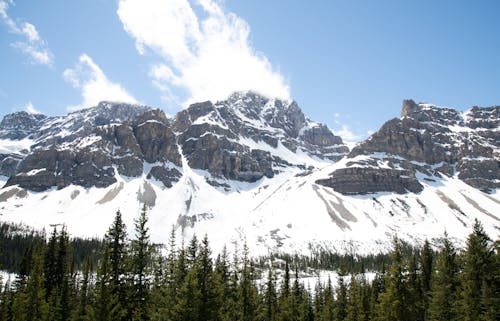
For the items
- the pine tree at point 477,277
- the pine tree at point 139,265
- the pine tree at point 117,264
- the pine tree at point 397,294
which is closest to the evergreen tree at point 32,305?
the pine tree at point 117,264

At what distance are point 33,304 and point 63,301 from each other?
17.7ft

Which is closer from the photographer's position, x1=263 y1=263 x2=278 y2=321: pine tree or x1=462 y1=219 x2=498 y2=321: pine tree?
x1=462 y1=219 x2=498 y2=321: pine tree

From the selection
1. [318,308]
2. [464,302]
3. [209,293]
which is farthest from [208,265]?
[318,308]

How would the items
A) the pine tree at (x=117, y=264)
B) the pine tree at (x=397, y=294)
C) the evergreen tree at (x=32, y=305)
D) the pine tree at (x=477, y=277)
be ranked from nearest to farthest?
the pine tree at (x=117, y=264)
the pine tree at (x=477, y=277)
the pine tree at (x=397, y=294)
the evergreen tree at (x=32, y=305)

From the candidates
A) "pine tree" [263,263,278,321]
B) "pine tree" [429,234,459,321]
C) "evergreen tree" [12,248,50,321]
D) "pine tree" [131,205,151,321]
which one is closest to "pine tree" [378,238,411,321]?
"pine tree" [429,234,459,321]

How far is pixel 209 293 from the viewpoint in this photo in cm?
3331

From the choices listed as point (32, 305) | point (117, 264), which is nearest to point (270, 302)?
point (32, 305)

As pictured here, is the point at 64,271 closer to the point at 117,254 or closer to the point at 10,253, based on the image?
the point at 117,254

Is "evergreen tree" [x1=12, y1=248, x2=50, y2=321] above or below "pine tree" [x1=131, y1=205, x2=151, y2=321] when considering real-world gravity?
below

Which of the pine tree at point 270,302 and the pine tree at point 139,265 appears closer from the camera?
the pine tree at point 139,265

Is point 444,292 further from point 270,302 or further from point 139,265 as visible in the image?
point 139,265

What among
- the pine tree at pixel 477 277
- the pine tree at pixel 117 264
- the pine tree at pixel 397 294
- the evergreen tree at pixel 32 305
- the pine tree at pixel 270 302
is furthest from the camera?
the pine tree at pixel 270 302

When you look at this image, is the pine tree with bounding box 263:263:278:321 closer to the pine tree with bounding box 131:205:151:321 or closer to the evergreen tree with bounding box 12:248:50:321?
the pine tree with bounding box 131:205:151:321

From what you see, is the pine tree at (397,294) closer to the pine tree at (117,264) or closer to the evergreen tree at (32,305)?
the pine tree at (117,264)
